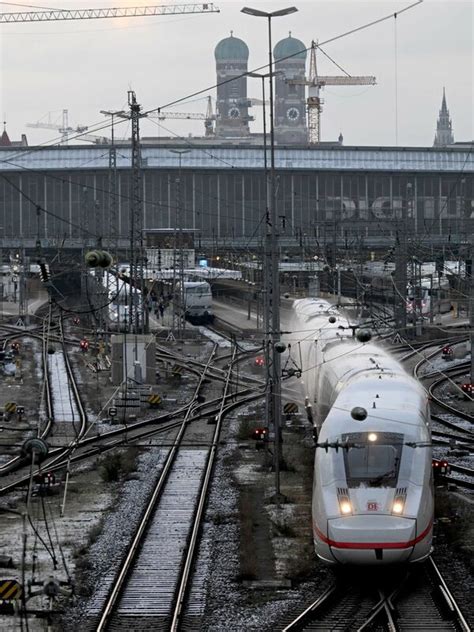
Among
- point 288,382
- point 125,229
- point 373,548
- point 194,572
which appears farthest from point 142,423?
point 125,229

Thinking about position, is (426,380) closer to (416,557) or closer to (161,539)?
(161,539)

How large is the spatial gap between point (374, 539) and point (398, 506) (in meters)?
0.62

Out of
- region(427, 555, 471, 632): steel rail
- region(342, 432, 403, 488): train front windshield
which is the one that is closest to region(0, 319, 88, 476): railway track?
region(342, 432, 403, 488): train front windshield

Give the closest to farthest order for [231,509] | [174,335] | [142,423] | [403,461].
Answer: [403,461] < [231,509] < [142,423] < [174,335]

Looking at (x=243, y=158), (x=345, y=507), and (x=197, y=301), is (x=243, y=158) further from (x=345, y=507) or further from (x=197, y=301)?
(x=345, y=507)

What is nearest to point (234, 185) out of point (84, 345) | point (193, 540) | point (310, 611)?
point (84, 345)

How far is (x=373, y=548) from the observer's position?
52.8 ft

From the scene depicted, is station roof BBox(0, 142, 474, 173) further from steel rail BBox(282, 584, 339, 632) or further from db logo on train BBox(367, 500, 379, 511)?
steel rail BBox(282, 584, 339, 632)

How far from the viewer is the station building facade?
10806cm

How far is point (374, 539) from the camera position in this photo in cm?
1609

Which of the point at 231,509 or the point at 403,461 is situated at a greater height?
the point at 403,461

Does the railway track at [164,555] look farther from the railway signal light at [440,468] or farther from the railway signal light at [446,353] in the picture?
the railway signal light at [446,353]

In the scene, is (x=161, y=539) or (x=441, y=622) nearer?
(x=441, y=622)

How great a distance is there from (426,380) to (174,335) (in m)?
19.0
